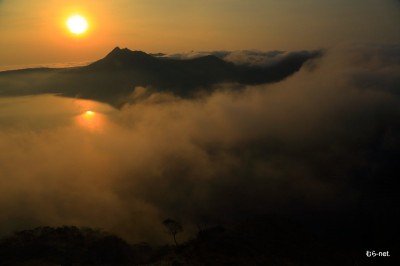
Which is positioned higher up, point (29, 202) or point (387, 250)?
point (29, 202)

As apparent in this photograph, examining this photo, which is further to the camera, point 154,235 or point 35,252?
point 154,235

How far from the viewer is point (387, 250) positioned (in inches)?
4975

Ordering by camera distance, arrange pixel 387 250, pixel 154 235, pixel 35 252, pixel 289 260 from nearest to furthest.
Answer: pixel 289 260, pixel 35 252, pixel 387 250, pixel 154 235

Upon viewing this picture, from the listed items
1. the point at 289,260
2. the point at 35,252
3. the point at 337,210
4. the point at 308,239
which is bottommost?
the point at 337,210

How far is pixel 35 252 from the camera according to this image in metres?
97.6

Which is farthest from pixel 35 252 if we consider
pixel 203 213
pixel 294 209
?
pixel 294 209

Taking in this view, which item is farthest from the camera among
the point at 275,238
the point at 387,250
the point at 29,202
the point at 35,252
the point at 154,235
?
the point at 29,202

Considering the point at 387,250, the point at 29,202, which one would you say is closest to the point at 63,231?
the point at 29,202

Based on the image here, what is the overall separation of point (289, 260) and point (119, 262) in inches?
1640

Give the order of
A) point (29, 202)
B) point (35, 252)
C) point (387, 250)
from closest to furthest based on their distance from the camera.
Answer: point (35, 252)
point (387, 250)
point (29, 202)

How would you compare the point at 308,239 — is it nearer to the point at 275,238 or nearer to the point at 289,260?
the point at 275,238

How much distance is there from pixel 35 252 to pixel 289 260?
60791 mm

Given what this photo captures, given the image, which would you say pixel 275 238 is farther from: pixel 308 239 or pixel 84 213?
pixel 84 213

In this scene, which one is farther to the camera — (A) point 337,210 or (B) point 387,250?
(A) point 337,210
